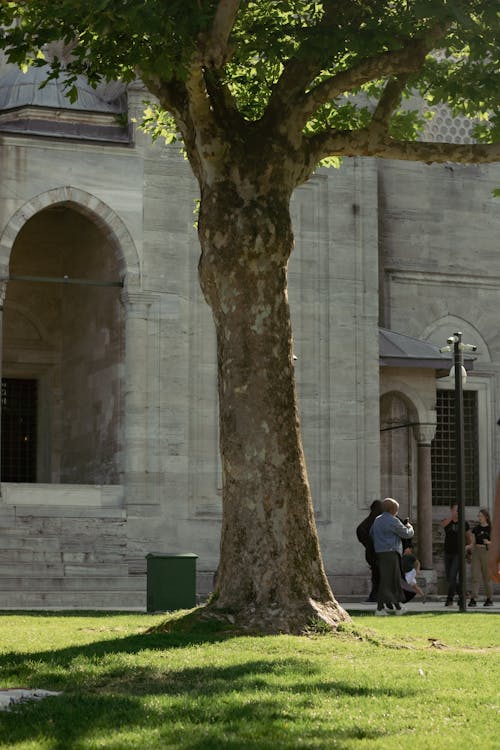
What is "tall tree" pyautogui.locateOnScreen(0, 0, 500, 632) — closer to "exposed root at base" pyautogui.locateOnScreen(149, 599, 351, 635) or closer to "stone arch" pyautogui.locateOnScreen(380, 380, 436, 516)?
"exposed root at base" pyautogui.locateOnScreen(149, 599, 351, 635)

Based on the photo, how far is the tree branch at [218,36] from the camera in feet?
45.2

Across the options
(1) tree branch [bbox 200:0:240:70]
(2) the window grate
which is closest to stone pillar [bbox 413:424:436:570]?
(2) the window grate

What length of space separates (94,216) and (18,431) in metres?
5.90

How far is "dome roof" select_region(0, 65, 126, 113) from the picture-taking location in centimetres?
2742

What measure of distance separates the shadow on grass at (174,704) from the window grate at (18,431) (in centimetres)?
1810

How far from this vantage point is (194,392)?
2669 cm

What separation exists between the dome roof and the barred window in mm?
10465

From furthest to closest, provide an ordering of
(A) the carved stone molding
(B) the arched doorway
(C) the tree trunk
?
(A) the carved stone molding
(B) the arched doorway
(C) the tree trunk

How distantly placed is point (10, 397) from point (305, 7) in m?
16.3

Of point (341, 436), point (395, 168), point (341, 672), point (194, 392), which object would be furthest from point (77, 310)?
point (341, 672)

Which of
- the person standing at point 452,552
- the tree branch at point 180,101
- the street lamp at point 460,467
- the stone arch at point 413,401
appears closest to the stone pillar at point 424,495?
the stone arch at point 413,401

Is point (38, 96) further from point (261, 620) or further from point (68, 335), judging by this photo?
point (261, 620)

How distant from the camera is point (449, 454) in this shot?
32625 mm

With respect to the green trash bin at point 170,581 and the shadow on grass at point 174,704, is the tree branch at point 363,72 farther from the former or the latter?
the green trash bin at point 170,581
